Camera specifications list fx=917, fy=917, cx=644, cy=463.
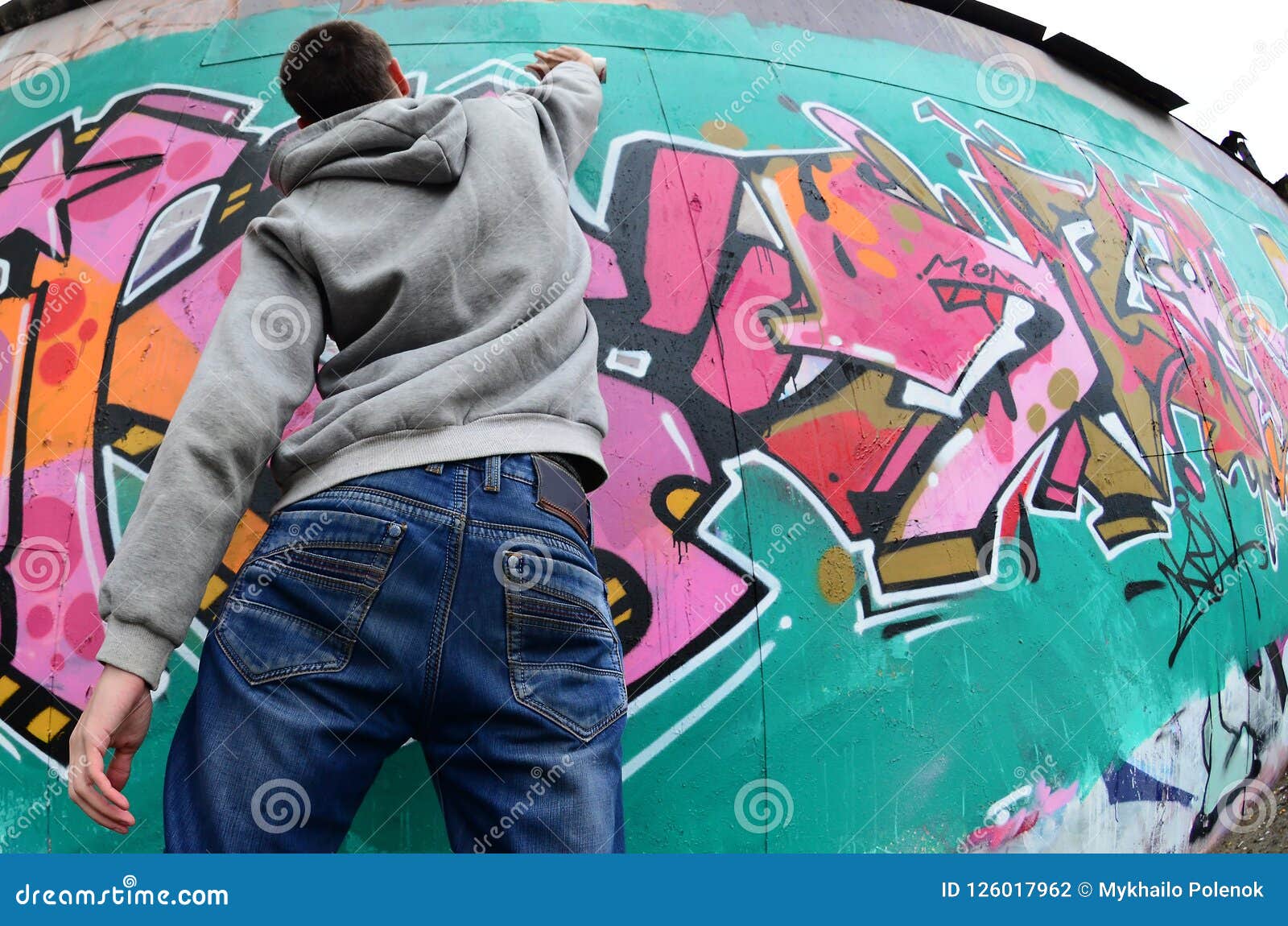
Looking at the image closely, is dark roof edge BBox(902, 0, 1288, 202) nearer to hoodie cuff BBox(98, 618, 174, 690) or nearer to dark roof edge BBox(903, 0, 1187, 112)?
dark roof edge BBox(903, 0, 1187, 112)

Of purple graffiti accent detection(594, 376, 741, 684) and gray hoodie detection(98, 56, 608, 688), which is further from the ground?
gray hoodie detection(98, 56, 608, 688)

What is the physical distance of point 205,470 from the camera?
1812 millimetres

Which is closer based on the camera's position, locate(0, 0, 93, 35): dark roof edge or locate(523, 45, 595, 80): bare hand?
locate(523, 45, 595, 80): bare hand

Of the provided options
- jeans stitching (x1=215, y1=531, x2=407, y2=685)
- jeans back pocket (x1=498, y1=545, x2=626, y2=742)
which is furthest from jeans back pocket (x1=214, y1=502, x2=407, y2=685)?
jeans back pocket (x1=498, y1=545, x2=626, y2=742)

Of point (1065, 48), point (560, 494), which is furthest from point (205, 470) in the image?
point (1065, 48)

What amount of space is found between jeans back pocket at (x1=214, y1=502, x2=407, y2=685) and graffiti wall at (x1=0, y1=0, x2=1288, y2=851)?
136 centimetres

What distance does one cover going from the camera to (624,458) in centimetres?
326

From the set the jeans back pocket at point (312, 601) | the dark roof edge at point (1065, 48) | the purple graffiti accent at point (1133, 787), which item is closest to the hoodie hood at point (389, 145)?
the jeans back pocket at point (312, 601)

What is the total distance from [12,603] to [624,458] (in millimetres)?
2275

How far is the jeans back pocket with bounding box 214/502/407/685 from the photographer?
1690mm

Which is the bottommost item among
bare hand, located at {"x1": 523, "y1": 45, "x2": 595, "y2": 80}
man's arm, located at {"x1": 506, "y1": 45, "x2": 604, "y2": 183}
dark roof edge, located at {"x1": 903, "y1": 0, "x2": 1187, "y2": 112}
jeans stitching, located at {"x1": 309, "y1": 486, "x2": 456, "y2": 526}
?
jeans stitching, located at {"x1": 309, "y1": 486, "x2": 456, "y2": 526}

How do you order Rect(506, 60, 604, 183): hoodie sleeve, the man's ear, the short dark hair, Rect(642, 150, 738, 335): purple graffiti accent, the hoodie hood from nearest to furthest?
the hoodie hood < the short dark hair < the man's ear < Rect(506, 60, 604, 183): hoodie sleeve < Rect(642, 150, 738, 335): purple graffiti accent

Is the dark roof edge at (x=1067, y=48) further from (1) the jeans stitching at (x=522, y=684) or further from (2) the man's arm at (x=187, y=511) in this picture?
(1) the jeans stitching at (x=522, y=684)

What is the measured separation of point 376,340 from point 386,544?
0.52 m
